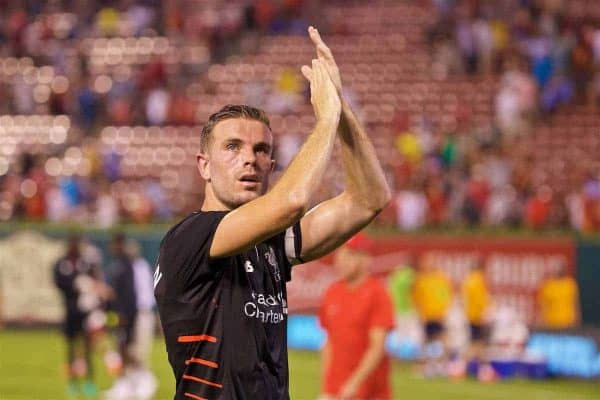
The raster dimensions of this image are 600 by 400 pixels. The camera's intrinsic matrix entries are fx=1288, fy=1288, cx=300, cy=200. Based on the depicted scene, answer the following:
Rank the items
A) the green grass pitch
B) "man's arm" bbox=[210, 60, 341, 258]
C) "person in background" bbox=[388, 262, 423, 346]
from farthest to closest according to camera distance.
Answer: "person in background" bbox=[388, 262, 423, 346] → the green grass pitch → "man's arm" bbox=[210, 60, 341, 258]

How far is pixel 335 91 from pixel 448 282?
17666 millimetres

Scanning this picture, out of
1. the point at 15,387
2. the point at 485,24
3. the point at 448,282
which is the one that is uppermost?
the point at 485,24

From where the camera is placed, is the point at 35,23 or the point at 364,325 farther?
the point at 35,23

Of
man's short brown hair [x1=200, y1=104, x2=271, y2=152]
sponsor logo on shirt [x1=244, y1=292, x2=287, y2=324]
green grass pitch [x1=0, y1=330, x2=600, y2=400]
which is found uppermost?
man's short brown hair [x1=200, y1=104, x2=271, y2=152]

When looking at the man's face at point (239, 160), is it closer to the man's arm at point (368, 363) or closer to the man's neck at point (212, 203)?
the man's neck at point (212, 203)

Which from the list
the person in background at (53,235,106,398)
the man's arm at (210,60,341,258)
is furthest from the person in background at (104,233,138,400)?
the man's arm at (210,60,341,258)

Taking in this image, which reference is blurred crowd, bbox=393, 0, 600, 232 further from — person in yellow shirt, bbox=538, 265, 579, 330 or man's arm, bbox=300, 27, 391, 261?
man's arm, bbox=300, 27, 391, 261

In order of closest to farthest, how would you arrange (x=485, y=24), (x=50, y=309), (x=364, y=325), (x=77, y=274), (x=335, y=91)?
(x=335, y=91) → (x=364, y=325) → (x=77, y=274) → (x=50, y=309) → (x=485, y=24)

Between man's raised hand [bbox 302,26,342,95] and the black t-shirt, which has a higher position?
man's raised hand [bbox 302,26,342,95]

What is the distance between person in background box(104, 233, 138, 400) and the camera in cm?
1664

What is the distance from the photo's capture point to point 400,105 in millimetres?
30016

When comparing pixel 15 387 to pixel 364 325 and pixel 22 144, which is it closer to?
pixel 364 325

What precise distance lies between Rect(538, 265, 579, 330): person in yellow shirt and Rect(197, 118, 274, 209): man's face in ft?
54.8

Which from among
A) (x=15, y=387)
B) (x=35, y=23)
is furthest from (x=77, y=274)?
(x=35, y=23)
